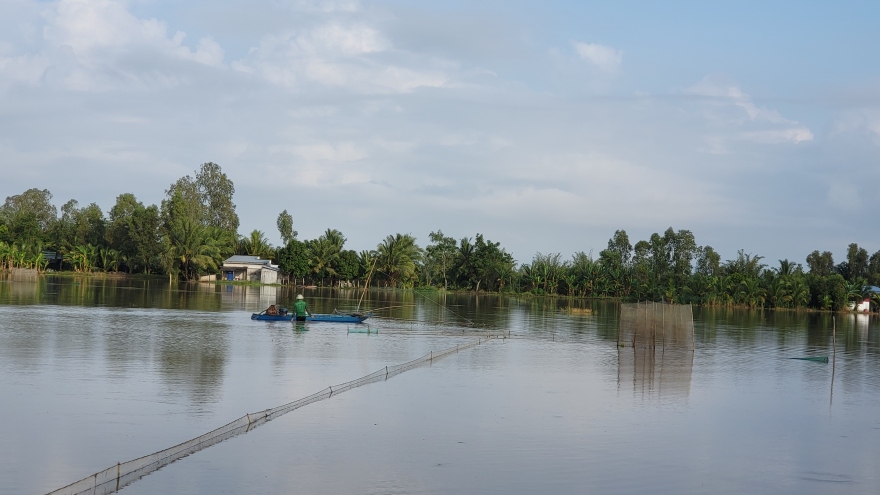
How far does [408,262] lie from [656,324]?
2228 inches

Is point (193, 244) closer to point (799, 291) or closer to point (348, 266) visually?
point (348, 266)

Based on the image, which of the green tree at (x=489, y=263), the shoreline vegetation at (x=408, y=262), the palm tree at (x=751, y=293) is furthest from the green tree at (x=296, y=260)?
the palm tree at (x=751, y=293)

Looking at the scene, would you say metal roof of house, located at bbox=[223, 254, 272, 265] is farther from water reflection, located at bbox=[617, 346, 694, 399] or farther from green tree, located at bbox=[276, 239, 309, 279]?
water reflection, located at bbox=[617, 346, 694, 399]

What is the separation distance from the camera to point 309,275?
278 feet

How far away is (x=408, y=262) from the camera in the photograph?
82.8 meters

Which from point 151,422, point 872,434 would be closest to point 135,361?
point 151,422

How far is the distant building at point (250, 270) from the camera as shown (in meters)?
82.0

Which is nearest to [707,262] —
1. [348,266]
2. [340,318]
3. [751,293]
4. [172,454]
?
[751,293]

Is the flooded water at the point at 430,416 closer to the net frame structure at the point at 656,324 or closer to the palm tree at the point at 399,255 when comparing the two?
the net frame structure at the point at 656,324

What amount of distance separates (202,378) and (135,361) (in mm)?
2782

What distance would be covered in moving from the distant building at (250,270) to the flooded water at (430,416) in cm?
5575

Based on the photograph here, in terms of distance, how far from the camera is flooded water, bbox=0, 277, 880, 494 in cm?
970

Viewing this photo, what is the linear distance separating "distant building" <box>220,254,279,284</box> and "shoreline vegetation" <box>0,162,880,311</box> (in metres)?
1.12

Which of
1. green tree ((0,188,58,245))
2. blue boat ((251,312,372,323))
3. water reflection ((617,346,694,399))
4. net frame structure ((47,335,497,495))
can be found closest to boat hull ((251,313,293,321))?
blue boat ((251,312,372,323))
